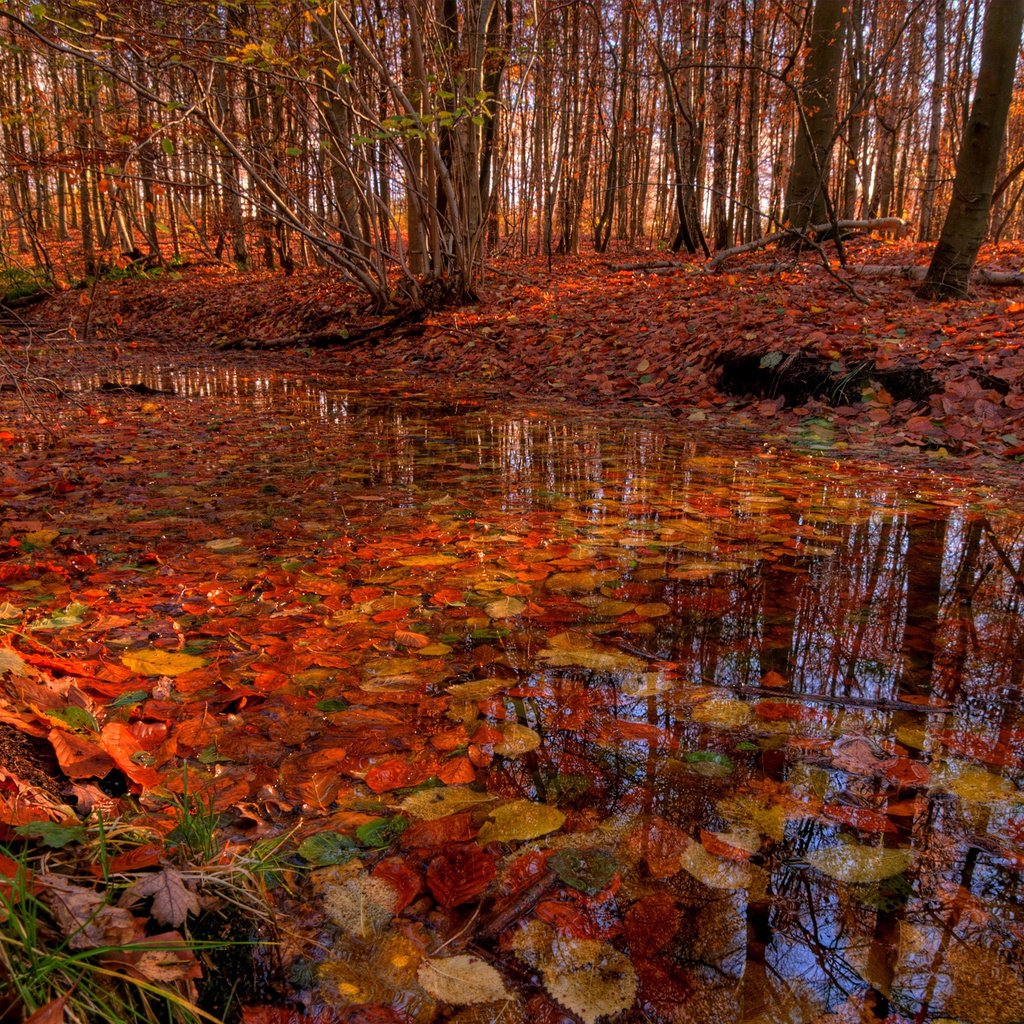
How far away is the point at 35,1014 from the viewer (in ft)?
2.18

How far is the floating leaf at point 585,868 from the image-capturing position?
41.7 inches

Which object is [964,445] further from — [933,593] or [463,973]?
[463,973]

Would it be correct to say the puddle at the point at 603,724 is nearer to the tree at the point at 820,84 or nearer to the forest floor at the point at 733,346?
the forest floor at the point at 733,346

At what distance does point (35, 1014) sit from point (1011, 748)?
5.30ft

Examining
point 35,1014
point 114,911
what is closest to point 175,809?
point 114,911

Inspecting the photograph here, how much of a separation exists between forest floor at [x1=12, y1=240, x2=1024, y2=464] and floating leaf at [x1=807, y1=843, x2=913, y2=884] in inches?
143

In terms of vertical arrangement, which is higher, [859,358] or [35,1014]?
[859,358]

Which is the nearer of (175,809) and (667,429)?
(175,809)

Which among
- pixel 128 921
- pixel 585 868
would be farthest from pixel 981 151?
pixel 128 921

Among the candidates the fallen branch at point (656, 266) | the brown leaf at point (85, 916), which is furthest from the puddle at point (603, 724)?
the fallen branch at point (656, 266)

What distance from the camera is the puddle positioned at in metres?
0.94

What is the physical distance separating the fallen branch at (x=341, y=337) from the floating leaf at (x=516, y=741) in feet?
27.7

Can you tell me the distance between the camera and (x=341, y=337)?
31.9 feet

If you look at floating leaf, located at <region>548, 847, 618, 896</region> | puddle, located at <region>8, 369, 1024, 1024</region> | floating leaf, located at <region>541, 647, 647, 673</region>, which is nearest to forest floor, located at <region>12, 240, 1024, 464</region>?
puddle, located at <region>8, 369, 1024, 1024</region>
